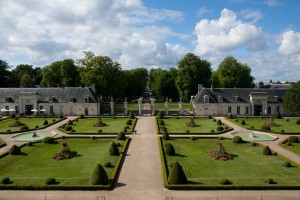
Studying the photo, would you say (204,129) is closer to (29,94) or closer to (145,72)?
(29,94)

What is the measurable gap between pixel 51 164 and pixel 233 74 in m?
68.3

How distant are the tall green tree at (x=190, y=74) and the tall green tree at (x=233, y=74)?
20.2ft

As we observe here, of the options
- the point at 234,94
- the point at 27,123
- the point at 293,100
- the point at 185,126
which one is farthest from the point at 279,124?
the point at 27,123

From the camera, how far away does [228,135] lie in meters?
46.5

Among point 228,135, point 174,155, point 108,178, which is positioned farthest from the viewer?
point 228,135

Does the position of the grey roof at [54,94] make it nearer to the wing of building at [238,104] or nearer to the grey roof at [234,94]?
the wing of building at [238,104]

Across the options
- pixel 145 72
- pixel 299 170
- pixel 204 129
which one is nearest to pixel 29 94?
pixel 204 129

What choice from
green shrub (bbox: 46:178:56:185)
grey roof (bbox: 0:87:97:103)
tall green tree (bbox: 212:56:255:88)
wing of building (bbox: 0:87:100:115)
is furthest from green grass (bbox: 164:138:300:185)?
tall green tree (bbox: 212:56:255:88)

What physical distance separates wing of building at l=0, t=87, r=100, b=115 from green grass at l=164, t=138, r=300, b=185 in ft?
122

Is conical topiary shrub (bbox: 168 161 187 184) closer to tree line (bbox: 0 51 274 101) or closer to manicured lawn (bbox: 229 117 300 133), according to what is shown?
manicured lawn (bbox: 229 117 300 133)

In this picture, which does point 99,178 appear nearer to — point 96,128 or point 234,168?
point 234,168

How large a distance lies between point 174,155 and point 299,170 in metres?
12.7

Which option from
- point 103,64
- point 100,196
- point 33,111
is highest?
point 103,64

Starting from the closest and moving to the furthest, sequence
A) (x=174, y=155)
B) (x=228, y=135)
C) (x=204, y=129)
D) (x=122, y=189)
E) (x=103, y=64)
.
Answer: (x=122, y=189)
(x=174, y=155)
(x=228, y=135)
(x=204, y=129)
(x=103, y=64)
